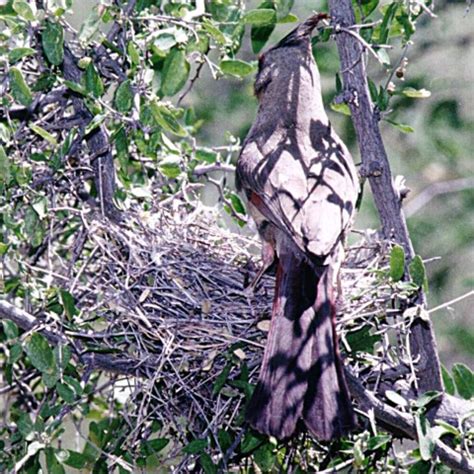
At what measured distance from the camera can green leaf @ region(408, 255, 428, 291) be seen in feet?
12.1

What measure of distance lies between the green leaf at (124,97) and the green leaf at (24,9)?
1.32 ft

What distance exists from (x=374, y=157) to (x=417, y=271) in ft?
1.41

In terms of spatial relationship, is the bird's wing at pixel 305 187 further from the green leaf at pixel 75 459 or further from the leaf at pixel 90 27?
the green leaf at pixel 75 459

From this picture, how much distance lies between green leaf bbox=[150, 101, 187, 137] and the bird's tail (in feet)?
2.31

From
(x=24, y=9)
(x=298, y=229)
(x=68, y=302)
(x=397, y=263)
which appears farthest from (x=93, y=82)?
(x=397, y=263)

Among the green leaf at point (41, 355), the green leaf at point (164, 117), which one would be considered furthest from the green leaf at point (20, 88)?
the green leaf at point (41, 355)

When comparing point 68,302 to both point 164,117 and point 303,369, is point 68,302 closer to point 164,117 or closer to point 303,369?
point 164,117

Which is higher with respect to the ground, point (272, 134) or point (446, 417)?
point (272, 134)

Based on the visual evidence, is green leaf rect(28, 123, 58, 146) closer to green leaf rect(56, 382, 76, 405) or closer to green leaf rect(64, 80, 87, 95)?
green leaf rect(64, 80, 87, 95)

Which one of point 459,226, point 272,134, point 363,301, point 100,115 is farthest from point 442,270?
point 100,115

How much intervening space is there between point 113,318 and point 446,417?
4.16 feet

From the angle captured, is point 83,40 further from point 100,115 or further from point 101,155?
point 101,155

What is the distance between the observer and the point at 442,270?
22.2 feet

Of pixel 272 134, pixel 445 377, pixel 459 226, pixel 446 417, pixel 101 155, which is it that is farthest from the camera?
pixel 459 226
